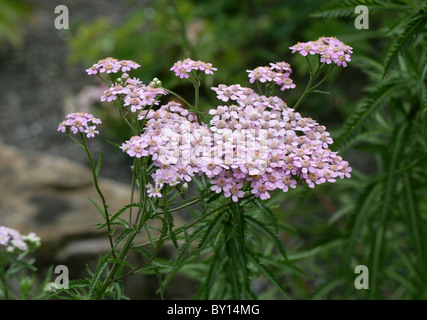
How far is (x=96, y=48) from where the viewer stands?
155 inches

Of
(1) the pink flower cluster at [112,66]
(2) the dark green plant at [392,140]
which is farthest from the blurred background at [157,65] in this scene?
(1) the pink flower cluster at [112,66]

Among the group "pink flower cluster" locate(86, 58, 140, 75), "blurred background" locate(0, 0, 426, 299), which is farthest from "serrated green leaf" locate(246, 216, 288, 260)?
"blurred background" locate(0, 0, 426, 299)

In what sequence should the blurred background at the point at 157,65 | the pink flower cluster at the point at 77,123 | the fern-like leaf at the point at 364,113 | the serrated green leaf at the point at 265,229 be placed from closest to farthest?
the pink flower cluster at the point at 77,123 < the serrated green leaf at the point at 265,229 < the fern-like leaf at the point at 364,113 < the blurred background at the point at 157,65

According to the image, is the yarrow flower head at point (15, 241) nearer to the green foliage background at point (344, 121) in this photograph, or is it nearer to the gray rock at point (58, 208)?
the green foliage background at point (344, 121)

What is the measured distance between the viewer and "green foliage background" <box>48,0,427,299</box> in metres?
1.66

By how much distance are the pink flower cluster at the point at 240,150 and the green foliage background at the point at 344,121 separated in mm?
224

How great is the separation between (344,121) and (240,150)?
247 centimetres

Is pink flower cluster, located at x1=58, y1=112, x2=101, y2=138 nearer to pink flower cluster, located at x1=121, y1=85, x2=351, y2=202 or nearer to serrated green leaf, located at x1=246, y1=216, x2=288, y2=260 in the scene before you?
pink flower cluster, located at x1=121, y1=85, x2=351, y2=202

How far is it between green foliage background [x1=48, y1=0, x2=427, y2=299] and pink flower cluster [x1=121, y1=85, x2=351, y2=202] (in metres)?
0.22

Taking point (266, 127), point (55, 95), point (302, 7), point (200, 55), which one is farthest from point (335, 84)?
point (266, 127)

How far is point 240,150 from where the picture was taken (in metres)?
1.01

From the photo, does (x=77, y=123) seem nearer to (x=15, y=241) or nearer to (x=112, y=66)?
(x=112, y=66)

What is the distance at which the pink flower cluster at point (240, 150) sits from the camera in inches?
39.5

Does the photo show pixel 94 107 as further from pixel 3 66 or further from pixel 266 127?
pixel 266 127
